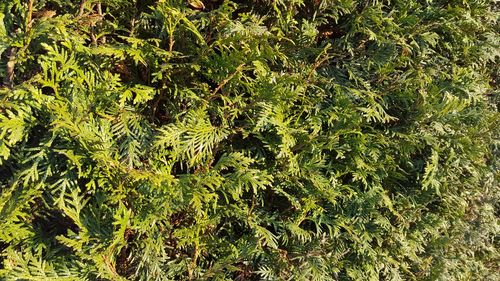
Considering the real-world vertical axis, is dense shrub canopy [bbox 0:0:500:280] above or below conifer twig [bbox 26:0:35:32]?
below

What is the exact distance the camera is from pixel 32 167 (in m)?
2.01

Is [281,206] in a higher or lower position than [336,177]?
lower

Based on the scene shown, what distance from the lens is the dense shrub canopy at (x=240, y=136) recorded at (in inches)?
82.0

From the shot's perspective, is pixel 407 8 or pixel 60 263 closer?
pixel 60 263

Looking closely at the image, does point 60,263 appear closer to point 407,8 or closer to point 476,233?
point 407,8

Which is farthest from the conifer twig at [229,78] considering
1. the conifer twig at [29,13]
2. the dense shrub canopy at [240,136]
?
the conifer twig at [29,13]

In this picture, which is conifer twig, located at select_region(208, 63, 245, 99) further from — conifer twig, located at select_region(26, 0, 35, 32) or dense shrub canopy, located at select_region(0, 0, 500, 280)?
conifer twig, located at select_region(26, 0, 35, 32)

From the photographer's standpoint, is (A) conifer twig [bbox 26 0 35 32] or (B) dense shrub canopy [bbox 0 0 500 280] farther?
(B) dense shrub canopy [bbox 0 0 500 280]

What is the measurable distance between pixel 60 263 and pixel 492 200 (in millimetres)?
3304

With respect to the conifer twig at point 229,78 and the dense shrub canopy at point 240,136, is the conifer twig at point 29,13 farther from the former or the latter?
the conifer twig at point 229,78

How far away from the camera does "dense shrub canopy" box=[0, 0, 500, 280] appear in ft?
6.84

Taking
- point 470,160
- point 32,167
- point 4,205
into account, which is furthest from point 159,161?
point 470,160

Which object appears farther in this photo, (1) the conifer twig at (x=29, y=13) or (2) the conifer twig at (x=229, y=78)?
(2) the conifer twig at (x=229, y=78)

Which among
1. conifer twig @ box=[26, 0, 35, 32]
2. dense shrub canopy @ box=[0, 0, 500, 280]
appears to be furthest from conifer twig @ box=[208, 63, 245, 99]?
conifer twig @ box=[26, 0, 35, 32]
